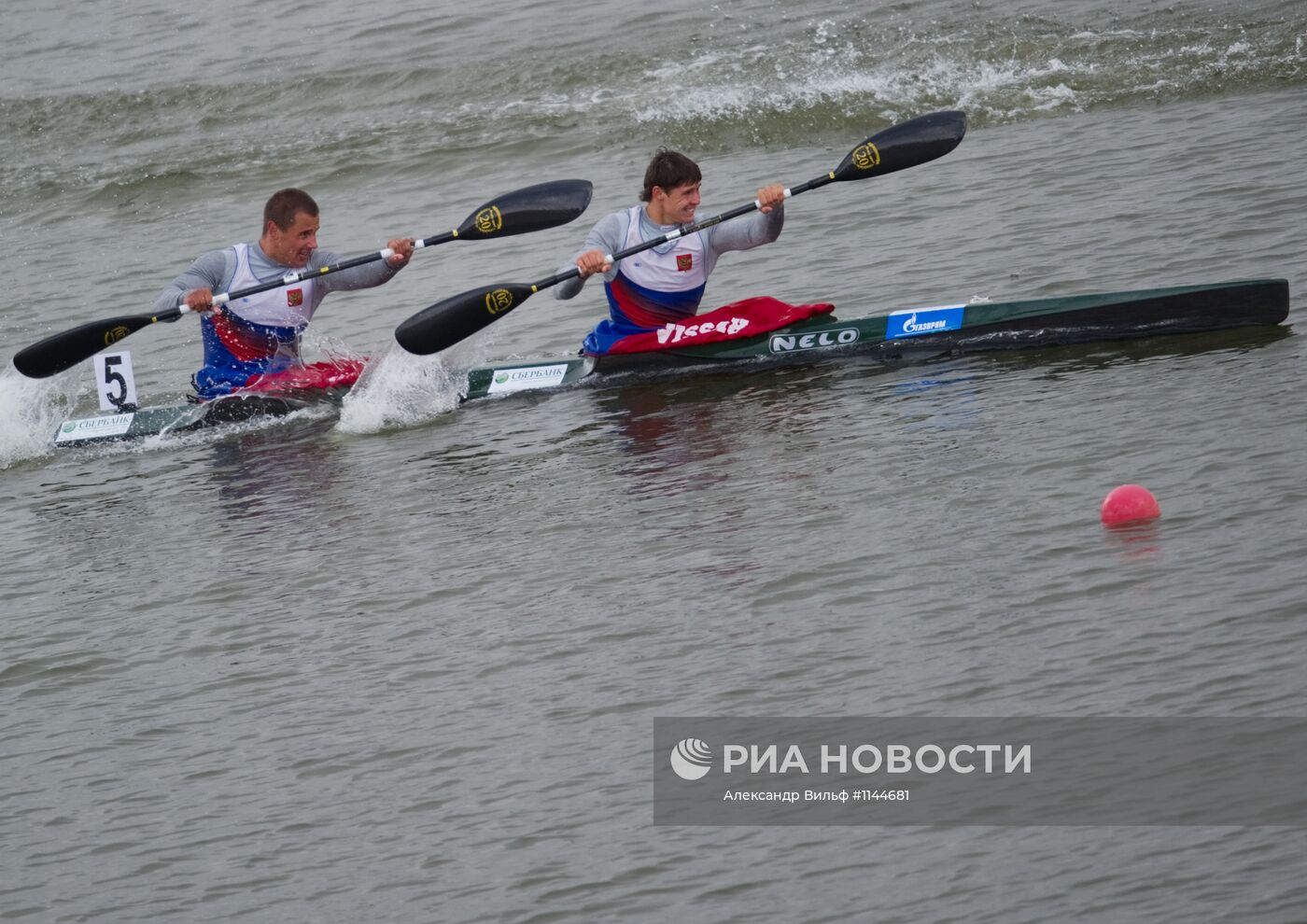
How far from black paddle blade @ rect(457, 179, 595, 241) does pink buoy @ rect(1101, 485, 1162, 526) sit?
4.61m

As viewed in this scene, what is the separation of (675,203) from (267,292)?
8.09 feet

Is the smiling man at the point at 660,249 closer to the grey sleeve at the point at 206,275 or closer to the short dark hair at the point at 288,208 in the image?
the short dark hair at the point at 288,208

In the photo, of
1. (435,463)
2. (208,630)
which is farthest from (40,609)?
(435,463)

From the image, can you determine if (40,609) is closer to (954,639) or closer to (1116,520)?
(954,639)

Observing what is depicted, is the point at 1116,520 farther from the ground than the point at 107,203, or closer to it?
closer to it

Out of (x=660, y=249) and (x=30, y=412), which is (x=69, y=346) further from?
(x=660, y=249)

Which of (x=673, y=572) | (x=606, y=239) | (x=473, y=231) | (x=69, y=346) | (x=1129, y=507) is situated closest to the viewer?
(x=1129, y=507)

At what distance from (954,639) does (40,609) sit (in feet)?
12.7

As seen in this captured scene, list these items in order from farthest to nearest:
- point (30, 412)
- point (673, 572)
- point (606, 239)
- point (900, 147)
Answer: point (30, 412), point (900, 147), point (606, 239), point (673, 572)

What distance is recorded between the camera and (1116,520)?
5.81 m

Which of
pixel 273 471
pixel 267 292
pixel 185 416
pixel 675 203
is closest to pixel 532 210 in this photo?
pixel 675 203

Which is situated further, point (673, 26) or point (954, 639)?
point (673, 26)

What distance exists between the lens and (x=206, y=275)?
954 cm

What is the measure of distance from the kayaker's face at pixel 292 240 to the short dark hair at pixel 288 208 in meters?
0.02
